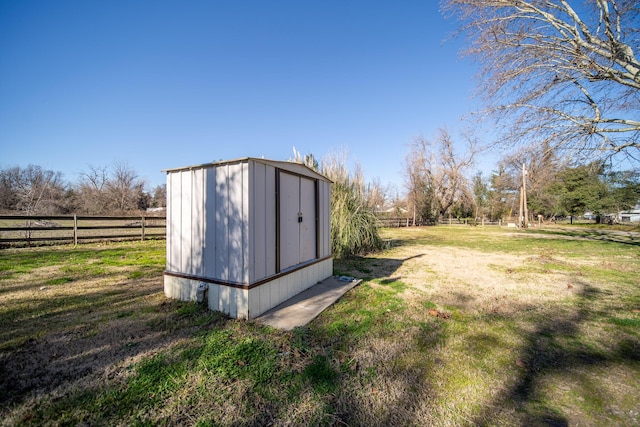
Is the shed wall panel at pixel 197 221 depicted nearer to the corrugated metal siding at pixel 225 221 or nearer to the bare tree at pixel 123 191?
the corrugated metal siding at pixel 225 221

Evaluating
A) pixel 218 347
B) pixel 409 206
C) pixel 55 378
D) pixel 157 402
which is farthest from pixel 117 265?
pixel 409 206

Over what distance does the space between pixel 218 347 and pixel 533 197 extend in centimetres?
4181

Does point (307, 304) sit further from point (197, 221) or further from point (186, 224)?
point (186, 224)

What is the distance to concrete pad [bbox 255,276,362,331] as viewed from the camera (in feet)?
9.60

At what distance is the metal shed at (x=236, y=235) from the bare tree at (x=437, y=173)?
26.8 m

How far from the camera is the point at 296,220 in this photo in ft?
13.1

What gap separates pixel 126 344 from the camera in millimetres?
2348

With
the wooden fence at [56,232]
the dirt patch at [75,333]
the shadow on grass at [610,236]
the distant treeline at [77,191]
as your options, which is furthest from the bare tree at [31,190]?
the shadow on grass at [610,236]

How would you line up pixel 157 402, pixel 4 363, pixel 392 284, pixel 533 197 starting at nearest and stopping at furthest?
pixel 157 402, pixel 4 363, pixel 392 284, pixel 533 197

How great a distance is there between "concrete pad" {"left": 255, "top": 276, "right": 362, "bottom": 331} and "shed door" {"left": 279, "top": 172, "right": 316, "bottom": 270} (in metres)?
0.52

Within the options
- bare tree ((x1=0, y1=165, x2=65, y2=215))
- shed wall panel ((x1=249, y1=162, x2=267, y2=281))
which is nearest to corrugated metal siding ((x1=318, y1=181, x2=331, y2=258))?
shed wall panel ((x1=249, y1=162, x2=267, y2=281))

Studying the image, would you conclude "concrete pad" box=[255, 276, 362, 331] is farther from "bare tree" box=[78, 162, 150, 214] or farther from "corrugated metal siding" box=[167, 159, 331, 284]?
"bare tree" box=[78, 162, 150, 214]

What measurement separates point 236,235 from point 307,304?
1412 millimetres

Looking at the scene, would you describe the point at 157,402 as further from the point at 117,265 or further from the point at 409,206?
the point at 409,206
